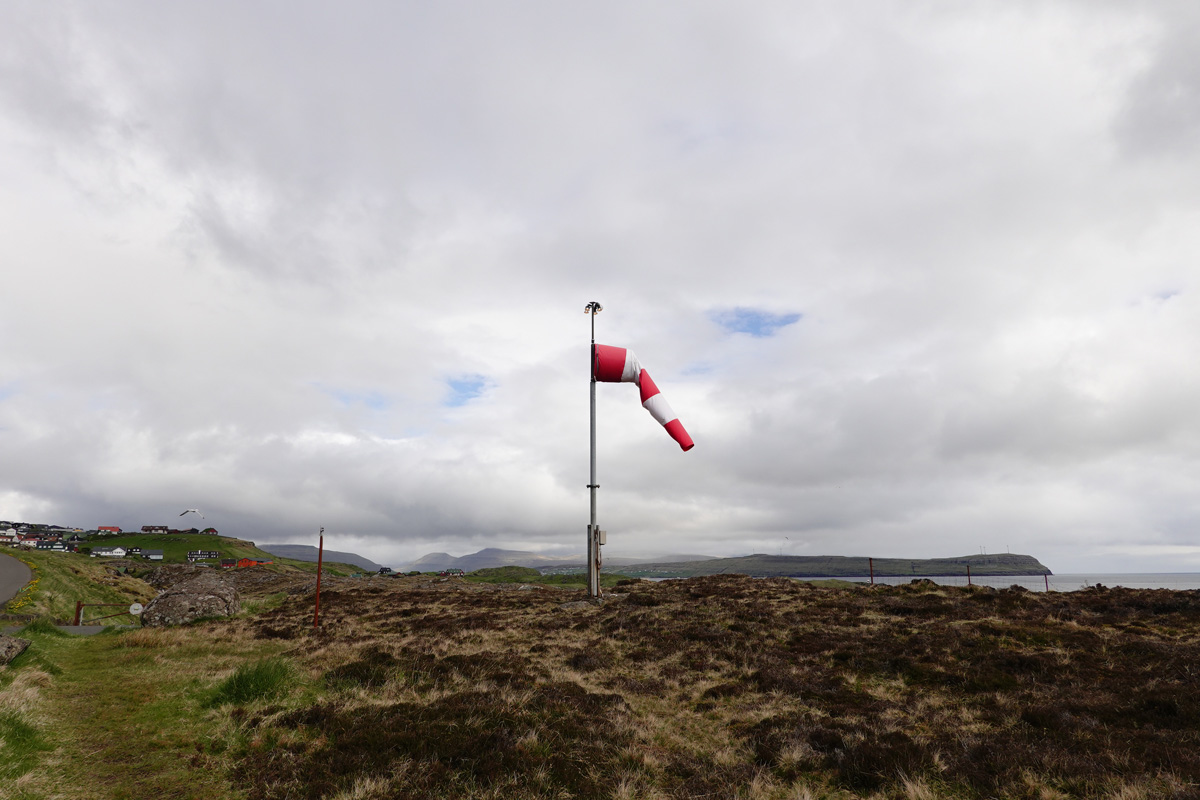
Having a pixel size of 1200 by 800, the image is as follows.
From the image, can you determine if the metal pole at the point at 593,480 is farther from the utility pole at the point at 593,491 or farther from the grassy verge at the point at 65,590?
the grassy verge at the point at 65,590

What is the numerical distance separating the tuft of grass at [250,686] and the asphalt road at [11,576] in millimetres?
26792

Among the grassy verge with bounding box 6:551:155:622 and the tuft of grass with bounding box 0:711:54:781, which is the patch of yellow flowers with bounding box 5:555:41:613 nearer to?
the grassy verge with bounding box 6:551:155:622

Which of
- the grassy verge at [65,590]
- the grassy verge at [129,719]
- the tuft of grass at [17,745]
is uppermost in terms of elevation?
the tuft of grass at [17,745]

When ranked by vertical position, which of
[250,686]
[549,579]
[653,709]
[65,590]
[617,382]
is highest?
[617,382]

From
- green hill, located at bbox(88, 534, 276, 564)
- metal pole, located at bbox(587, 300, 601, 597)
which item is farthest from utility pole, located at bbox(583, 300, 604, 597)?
green hill, located at bbox(88, 534, 276, 564)

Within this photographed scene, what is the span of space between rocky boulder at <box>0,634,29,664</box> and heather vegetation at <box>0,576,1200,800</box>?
27 cm

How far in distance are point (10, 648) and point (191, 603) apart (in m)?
15.4

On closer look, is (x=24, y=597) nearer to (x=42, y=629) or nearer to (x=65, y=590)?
(x=65, y=590)

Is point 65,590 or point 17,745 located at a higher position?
point 17,745

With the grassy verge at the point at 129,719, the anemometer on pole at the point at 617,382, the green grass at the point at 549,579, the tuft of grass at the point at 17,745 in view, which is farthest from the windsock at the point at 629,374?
the green grass at the point at 549,579

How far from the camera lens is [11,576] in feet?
123

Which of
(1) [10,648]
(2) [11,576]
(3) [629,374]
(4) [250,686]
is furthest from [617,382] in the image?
(2) [11,576]

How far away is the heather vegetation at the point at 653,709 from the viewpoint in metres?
9.33

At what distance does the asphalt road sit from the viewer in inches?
1224
